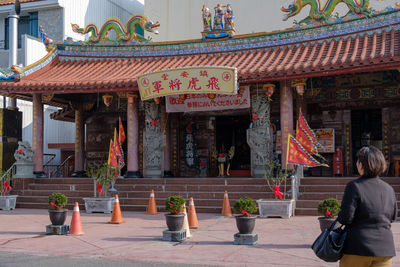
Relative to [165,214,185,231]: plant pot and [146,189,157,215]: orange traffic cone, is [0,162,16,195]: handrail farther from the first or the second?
[165,214,185,231]: plant pot

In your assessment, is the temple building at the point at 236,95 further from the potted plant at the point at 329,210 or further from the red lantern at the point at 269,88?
the potted plant at the point at 329,210

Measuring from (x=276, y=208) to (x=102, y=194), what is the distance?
5.41 m

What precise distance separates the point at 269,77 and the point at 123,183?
601 cm

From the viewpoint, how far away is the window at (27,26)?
2495 cm

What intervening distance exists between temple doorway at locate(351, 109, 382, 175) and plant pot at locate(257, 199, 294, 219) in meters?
5.77

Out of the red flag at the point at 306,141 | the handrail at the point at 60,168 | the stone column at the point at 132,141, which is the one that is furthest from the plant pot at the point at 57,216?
the handrail at the point at 60,168

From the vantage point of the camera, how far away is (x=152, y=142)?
15867 millimetres

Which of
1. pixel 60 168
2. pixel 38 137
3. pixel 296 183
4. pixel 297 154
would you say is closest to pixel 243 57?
pixel 297 154

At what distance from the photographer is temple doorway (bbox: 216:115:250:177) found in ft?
59.1

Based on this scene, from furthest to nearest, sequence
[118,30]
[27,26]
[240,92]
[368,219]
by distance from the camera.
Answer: [27,26] → [118,30] → [240,92] → [368,219]

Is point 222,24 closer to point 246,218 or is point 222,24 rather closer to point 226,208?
point 226,208

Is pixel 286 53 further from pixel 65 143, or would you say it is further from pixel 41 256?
pixel 65 143

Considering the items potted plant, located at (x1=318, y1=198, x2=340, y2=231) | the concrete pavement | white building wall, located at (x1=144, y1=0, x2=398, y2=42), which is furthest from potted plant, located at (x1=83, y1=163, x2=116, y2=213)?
white building wall, located at (x1=144, y1=0, x2=398, y2=42)

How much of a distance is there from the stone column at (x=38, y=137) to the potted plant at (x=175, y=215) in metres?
9.37
